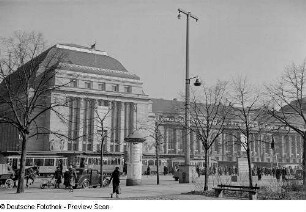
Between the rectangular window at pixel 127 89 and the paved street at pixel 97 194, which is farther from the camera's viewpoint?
the rectangular window at pixel 127 89

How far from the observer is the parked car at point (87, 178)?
61.8 ft

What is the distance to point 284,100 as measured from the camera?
20.0m

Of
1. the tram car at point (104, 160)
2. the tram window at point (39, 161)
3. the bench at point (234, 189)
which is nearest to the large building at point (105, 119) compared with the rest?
the tram car at point (104, 160)

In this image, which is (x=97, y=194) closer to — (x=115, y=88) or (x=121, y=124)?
(x=121, y=124)

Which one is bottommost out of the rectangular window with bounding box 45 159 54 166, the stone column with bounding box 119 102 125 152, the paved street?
the paved street

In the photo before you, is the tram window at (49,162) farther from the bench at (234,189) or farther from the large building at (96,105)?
the bench at (234,189)

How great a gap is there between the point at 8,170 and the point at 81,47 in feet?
127

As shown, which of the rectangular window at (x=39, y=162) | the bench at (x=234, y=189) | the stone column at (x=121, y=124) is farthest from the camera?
the stone column at (x=121, y=124)

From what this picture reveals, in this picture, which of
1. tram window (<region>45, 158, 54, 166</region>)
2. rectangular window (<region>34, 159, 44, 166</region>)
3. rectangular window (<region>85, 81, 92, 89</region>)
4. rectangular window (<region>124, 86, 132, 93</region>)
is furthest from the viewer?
rectangular window (<region>124, 86, 132, 93</region>)

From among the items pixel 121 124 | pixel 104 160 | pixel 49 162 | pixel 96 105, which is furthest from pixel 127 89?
pixel 49 162

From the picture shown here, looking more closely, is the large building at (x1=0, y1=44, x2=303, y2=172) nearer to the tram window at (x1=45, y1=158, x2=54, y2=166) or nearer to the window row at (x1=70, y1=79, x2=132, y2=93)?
the window row at (x1=70, y1=79, x2=132, y2=93)

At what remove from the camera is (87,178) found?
63.6 feet

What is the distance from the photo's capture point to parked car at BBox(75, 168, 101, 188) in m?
18.8

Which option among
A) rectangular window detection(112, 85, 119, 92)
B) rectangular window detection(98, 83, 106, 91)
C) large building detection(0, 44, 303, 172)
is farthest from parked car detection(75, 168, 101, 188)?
rectangular window detection(112, 85, 119, 92)
